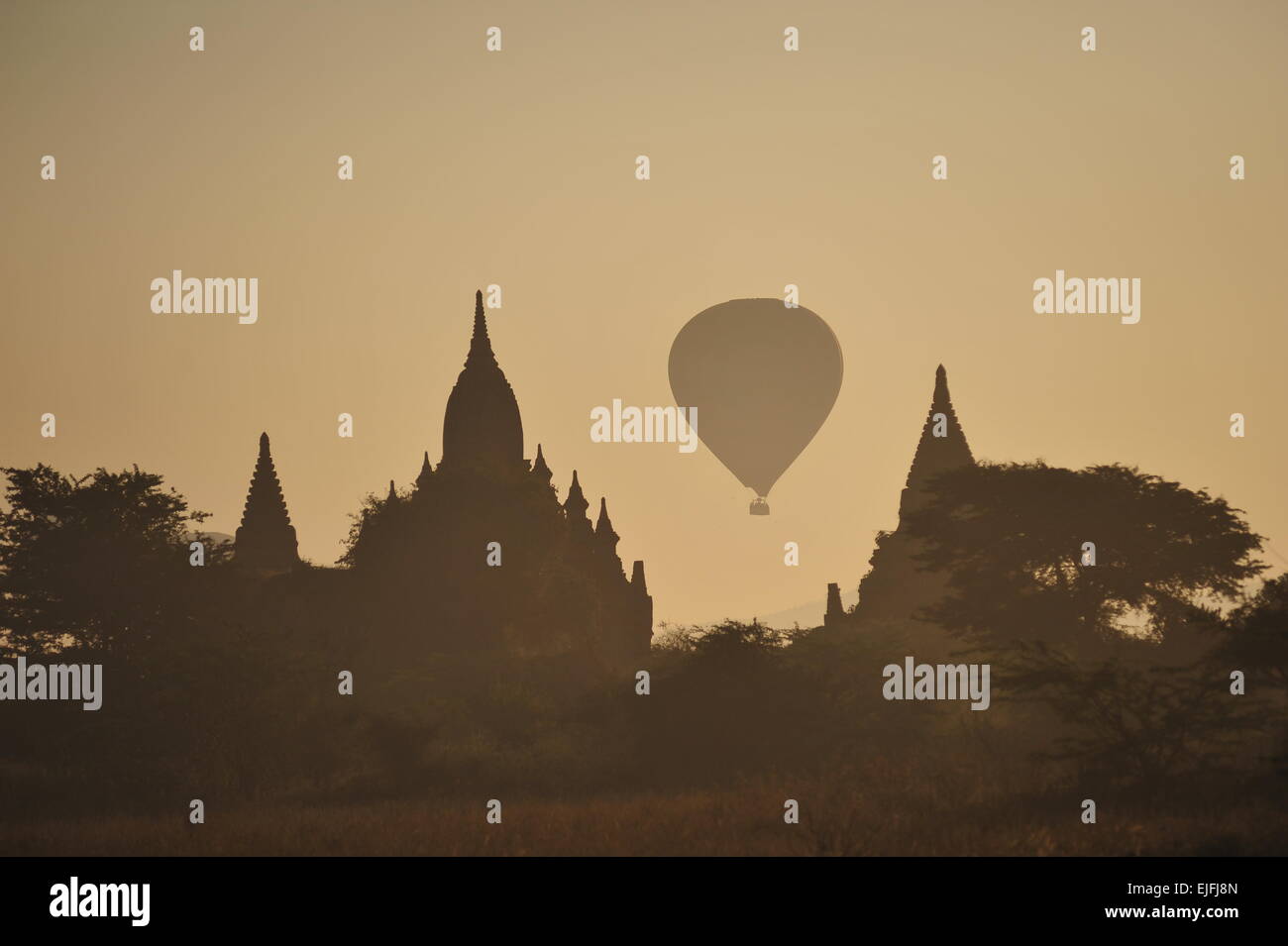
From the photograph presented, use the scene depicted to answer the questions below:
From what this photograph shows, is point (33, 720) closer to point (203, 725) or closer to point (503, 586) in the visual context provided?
point (203, 725)

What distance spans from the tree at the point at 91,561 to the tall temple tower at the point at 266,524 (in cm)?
4403

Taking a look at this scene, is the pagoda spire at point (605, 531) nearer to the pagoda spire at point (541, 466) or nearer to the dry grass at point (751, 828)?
the pagoda spire at point (541, 466)

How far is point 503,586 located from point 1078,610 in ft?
81.6

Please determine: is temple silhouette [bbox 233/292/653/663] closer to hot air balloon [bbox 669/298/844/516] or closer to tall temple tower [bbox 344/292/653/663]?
tall temple tower [bbox 344/292/653/663]

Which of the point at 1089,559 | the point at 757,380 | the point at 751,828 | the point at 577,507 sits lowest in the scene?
the point at 751,828

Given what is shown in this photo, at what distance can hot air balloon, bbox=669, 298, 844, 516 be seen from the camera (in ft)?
291

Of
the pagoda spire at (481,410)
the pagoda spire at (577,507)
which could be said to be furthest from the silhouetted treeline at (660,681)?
the pagoda spire at (577,507)

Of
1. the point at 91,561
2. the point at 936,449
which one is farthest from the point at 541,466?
the point at 91,561

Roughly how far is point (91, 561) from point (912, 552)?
39.0 metres

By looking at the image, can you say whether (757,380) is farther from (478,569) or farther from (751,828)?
(751,828)

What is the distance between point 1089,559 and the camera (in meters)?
54.1

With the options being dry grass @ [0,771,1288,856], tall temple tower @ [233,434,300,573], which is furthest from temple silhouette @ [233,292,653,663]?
tall temple tower @ [233,434,300,573]

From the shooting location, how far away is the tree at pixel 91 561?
56.2 metres
